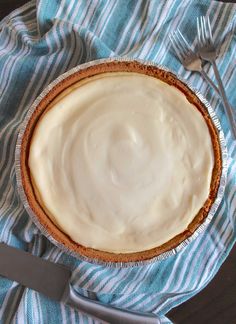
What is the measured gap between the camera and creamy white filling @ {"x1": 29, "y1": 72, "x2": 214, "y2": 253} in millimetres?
912

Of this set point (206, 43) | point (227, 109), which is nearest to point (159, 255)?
point (227, 109)

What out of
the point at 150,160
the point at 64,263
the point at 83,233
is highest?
the point at 150,160

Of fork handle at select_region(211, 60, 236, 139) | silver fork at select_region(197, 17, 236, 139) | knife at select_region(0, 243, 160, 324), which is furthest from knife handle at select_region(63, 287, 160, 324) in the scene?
silver fork at select_region(197, 17, 236, 139)

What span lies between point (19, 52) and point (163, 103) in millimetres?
357

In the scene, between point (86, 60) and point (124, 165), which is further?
point (86, 60)

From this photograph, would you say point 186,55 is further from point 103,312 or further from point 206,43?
point 103,312

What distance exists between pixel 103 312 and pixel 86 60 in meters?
0.48

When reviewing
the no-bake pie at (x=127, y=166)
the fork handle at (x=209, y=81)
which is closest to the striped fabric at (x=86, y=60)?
the fork handle at (x=209, y=81)

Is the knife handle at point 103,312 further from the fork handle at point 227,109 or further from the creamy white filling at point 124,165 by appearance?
the fork handle at point 227,109

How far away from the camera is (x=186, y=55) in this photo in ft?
3.55

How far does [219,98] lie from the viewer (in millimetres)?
1071

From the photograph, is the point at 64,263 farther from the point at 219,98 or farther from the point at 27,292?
the point at 219,98

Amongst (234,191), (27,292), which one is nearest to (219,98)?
(234,191)

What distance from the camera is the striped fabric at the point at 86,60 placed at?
1.04m
